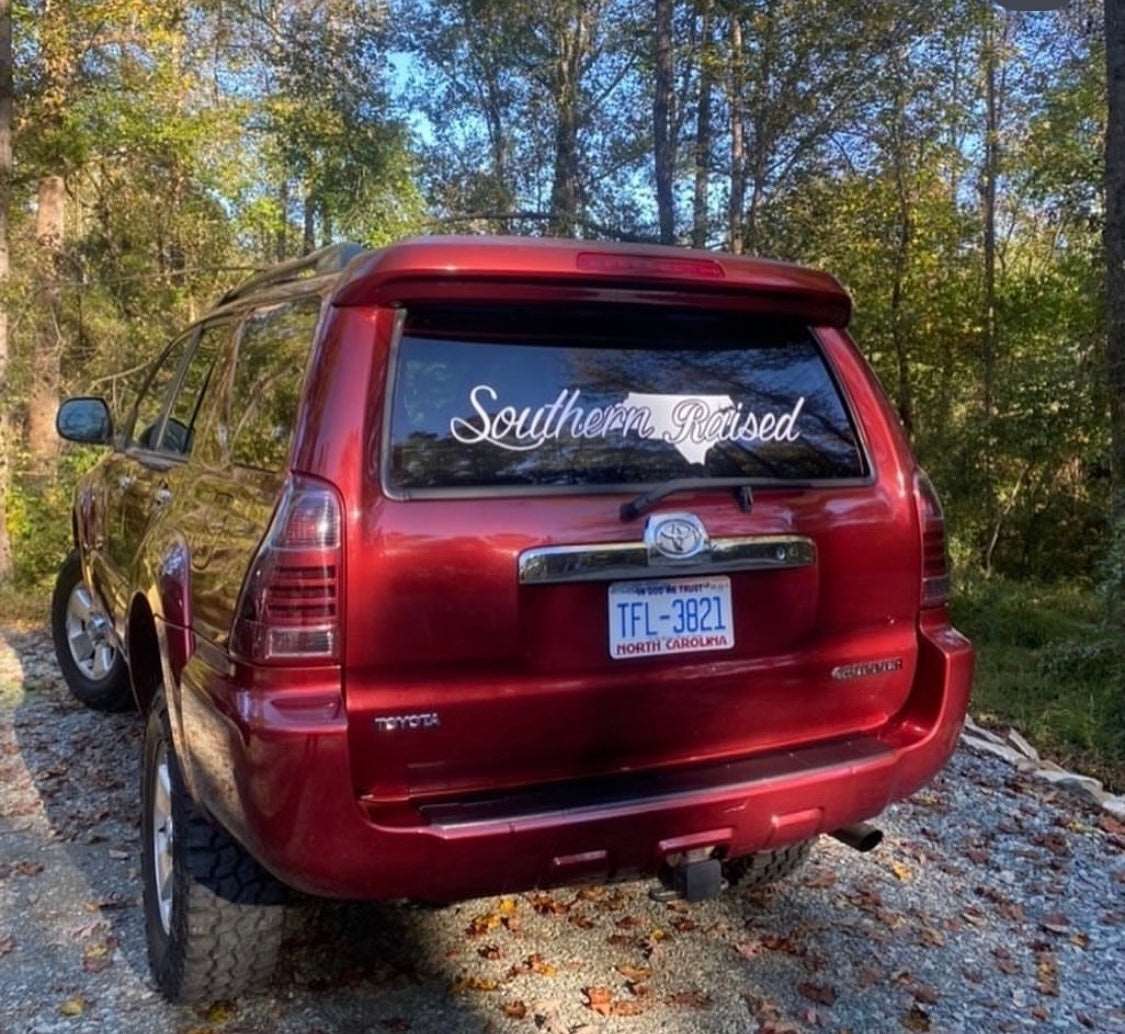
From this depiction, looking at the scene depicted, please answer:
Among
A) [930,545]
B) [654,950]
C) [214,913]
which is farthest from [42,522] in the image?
[930,545]

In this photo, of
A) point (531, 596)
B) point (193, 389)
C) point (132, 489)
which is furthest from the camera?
point (132, 489)

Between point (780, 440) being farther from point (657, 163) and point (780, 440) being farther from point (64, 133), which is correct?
point (657, 163)

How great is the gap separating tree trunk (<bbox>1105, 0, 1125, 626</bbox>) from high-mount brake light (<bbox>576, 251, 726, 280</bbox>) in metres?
5.00

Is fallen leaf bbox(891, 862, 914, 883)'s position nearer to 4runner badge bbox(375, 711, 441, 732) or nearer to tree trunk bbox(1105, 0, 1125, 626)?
4runner badge bbox(375, 711, 441, 732)

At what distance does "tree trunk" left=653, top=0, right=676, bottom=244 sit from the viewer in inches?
520

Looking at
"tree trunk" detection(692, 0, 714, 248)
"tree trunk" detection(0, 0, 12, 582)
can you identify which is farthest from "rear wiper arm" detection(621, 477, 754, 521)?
"tree trunk" detection(692, 0, 714, 248)

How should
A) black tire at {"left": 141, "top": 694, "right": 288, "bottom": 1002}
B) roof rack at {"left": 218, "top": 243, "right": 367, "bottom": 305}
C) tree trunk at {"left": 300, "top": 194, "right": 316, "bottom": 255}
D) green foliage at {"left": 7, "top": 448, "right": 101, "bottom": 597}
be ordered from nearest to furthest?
1. black tire at {"left": 141, "top": 694, "right": 288, "bottom": 1002}
2. roof rack at {"left": 218, "top": 243, "right": 367, "bottom": 305}
3. green foliage at {"left": 7, "top": 448, "right": 101, "bottom": 597}
4. tree trunk at {"left": 300, "top": 194, "right": 316, "bottom": 255}

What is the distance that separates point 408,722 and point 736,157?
11003 mm

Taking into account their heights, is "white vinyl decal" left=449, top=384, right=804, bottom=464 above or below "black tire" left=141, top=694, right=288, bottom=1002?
above

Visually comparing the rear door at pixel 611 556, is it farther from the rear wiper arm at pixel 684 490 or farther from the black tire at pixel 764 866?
the black tire at pixel 764 866

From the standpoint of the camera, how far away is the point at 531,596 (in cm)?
221

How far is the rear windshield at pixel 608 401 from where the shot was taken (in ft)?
7.37

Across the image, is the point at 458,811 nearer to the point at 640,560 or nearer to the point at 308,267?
the point at 640,560

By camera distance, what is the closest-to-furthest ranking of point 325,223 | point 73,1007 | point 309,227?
1. point 73,1007
2. point 325,223
3. point 309,227
